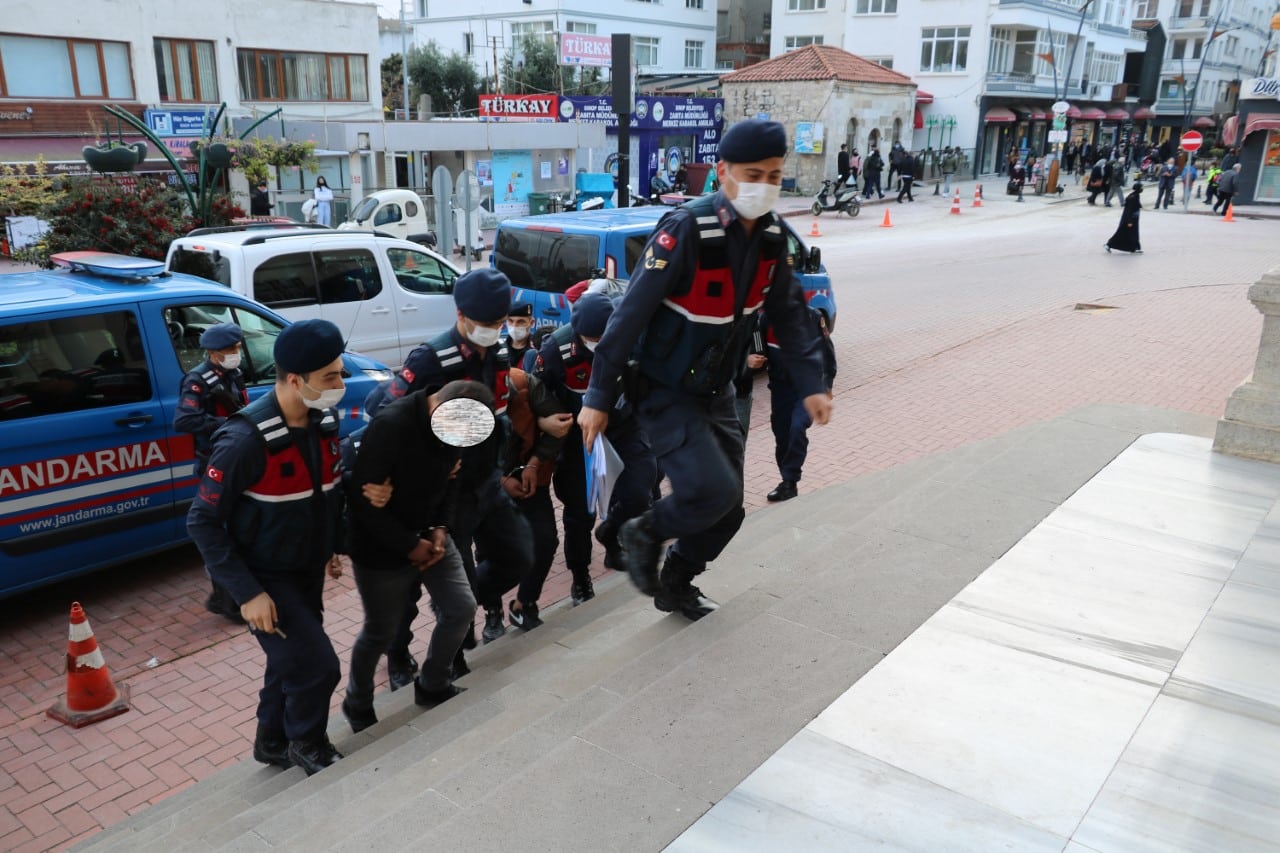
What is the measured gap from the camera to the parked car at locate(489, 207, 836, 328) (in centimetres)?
920

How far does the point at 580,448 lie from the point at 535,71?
46.0 metres

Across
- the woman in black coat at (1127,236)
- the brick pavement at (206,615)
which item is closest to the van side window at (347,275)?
the brick pavement at (206,615)

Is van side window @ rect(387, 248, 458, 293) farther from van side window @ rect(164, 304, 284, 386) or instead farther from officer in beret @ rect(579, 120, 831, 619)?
officer in beret @ rect(579, 120, 831, 619)

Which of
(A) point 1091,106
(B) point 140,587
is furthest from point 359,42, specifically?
(A) point 1091,106

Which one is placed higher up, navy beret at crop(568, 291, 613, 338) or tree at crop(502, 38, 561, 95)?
tree at crop(502, 38, 561, 95)

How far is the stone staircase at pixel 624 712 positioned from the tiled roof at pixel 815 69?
35495 millimetres

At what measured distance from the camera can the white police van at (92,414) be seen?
5227mm

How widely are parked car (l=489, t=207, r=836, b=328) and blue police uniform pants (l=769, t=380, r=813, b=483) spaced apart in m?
2.25

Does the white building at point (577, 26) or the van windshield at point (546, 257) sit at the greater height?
the white building at point (577, 26)

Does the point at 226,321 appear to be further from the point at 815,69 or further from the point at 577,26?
the point at 577,26

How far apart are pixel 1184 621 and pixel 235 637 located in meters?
4.75

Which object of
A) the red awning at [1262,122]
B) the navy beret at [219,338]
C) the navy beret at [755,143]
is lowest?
the navy beret at [219,338]

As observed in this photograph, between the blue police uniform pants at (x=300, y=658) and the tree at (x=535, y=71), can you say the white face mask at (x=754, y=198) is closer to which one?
the blue police uniform pants at (x=300, y=658)

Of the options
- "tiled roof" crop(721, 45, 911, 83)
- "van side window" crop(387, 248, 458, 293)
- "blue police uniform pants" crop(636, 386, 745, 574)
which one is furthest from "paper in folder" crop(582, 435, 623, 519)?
"tiled roof" crop(721, 45, 911, 83)
